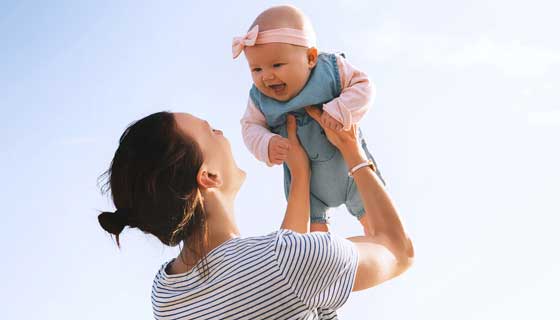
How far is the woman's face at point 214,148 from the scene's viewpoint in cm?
257

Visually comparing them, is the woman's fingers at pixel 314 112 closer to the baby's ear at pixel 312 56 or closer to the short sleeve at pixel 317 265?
the baby's ear at pixel 312 56

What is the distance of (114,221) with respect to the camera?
2477 mm

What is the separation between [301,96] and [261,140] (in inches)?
11.9

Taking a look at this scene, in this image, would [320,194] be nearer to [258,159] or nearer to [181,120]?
[258,159]

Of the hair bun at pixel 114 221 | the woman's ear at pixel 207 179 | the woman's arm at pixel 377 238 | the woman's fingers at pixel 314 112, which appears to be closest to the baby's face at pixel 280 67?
the woman's fingers at pixel 314 112

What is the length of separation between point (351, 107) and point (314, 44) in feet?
1.31

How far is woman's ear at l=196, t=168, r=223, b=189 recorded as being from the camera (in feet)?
8.18

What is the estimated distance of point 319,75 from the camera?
10.7ft

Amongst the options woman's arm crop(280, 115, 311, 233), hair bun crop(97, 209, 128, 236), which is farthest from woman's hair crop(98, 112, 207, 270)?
woman's arm crop(280, 115, 311, 233)

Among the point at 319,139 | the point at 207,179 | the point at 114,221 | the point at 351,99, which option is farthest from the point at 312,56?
the point at 114,221

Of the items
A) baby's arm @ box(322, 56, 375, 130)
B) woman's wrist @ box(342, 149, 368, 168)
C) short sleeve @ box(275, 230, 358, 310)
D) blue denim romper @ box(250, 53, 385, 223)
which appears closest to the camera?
short sleeve @ box(275, 230, 358, 310)

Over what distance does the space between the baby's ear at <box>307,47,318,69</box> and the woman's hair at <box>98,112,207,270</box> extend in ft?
3.22

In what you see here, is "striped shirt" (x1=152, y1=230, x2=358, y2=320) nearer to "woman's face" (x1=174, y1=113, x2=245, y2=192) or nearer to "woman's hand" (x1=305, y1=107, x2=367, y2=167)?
"woman's face" (x1=174, y1=113, x2=245, y2=192)

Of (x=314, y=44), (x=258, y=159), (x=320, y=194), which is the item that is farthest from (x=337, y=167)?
(x=314, y=44)
